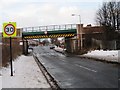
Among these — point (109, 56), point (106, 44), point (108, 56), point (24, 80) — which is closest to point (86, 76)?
point (24, 80)

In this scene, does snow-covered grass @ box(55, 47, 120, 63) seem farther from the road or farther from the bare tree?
the bare tree

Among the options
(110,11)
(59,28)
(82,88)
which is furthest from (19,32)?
(82,88)

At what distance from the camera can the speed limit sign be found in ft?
65.0

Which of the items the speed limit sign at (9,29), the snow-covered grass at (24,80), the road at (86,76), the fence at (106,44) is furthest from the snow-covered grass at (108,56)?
the fence at (106,44)

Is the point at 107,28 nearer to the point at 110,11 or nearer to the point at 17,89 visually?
the point at 110,11

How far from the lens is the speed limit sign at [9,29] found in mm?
19812

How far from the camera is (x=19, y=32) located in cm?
8375

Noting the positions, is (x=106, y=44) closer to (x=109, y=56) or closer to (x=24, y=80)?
(x=109, y=56)

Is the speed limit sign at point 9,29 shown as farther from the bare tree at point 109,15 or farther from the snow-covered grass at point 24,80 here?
the bare tree at point 109,15

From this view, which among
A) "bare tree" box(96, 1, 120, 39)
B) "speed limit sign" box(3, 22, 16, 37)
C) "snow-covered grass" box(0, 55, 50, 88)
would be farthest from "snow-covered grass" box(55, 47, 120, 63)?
"bare tree" box(96, 1, 120, 39)

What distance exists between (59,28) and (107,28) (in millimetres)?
11638

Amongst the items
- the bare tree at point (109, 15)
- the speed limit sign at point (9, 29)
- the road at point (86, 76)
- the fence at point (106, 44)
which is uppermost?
the bare tree at point (109, 15)

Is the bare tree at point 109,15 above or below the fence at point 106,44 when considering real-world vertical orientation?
above

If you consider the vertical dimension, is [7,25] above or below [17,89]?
above
